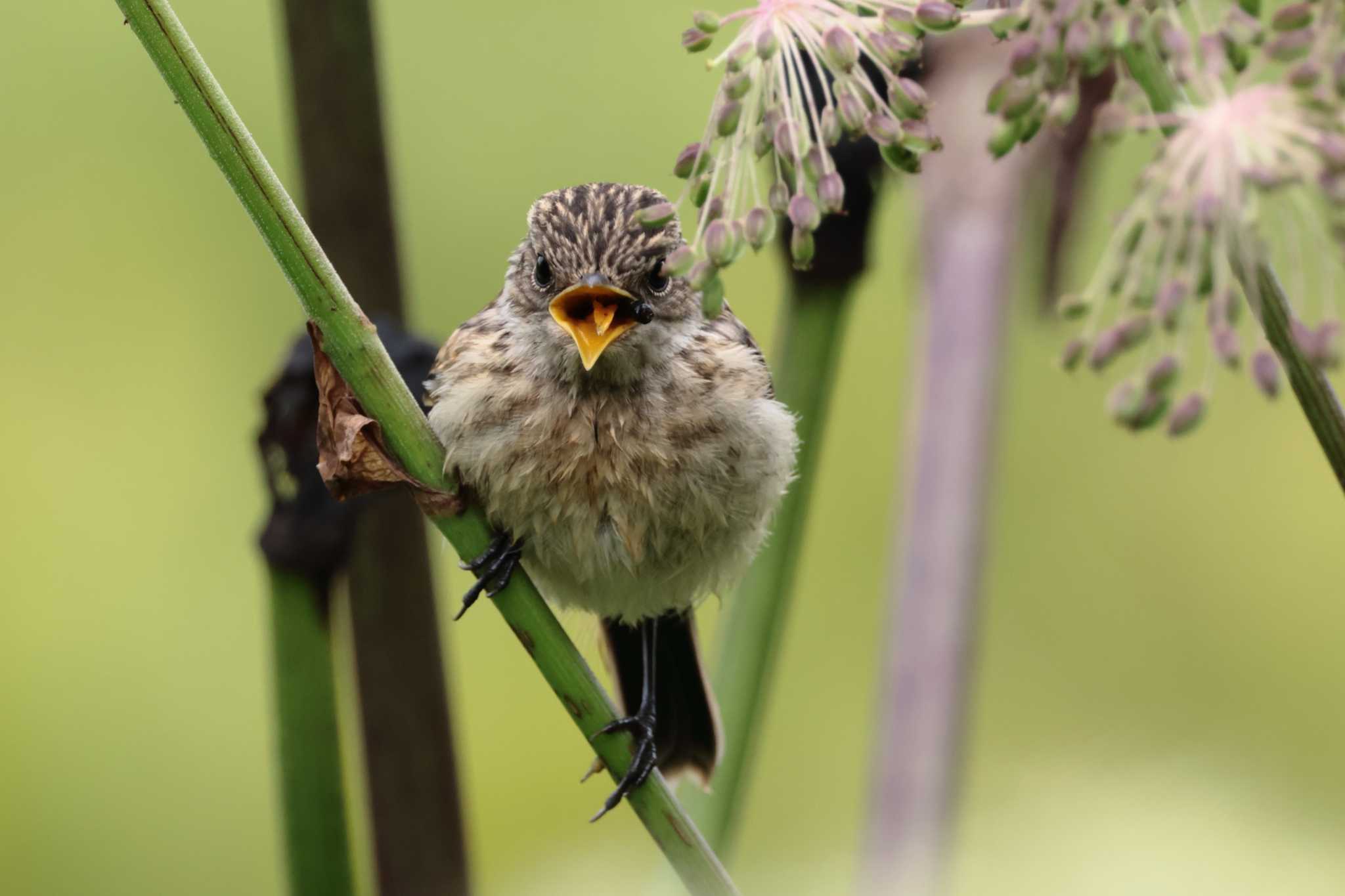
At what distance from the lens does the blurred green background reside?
4184 millimetres

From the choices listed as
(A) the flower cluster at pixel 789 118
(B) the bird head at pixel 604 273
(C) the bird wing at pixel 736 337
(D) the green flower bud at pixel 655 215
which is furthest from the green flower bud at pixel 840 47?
(C) the bird wing at pixel 736 337

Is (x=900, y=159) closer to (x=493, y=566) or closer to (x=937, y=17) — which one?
(x=937, y=17)

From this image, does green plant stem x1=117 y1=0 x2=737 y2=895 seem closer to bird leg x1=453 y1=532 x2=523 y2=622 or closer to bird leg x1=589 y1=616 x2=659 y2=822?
bird leg x1=589 y1=616 x2=659 y2=822

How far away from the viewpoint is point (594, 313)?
2354 mm

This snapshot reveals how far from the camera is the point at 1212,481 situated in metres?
4.77

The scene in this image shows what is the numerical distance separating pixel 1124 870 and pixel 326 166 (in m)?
1.26

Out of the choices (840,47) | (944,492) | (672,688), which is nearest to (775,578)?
(944,492)

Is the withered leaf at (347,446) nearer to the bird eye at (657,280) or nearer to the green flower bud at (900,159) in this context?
the green flower bud at (900,159)

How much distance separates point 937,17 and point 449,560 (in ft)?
8.67

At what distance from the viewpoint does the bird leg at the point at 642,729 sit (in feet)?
6.27

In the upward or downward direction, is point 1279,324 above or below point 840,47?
below

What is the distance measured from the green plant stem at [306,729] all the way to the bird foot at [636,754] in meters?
0.36

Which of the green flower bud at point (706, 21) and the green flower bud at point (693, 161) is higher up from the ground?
the green flower bud at point (706, 21)

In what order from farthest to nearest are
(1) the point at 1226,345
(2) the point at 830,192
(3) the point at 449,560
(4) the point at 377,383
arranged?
1. (3) the point at 449,560
2. (4) the point at 377,383
3. (2) the point at 830,192
4. (1) the point at 1226,345
